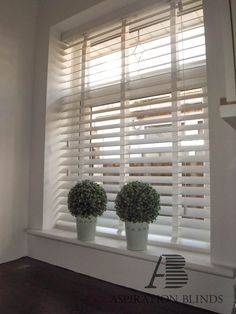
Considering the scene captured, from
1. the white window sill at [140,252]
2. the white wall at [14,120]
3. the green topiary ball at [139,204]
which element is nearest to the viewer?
the white window sill at [140,252]

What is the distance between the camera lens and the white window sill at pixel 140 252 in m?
0.89

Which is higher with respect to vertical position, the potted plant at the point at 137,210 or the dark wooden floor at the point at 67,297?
the potted plant at the point at 137,210

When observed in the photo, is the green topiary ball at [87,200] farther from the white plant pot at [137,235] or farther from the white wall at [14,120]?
the white wall at [14,120]

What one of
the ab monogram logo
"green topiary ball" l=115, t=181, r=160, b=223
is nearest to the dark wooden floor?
the ab monogram logo

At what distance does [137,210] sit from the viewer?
104 cm

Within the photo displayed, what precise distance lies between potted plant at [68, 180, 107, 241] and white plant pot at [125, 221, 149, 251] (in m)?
0.20

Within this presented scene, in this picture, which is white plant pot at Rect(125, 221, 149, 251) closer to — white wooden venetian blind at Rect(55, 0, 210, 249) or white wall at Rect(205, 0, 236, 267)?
white wooden venetian blind at Rect(55, 0, 210, 249)

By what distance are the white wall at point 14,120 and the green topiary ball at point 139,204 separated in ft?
2.26

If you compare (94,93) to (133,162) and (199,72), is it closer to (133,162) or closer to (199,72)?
(133,162)

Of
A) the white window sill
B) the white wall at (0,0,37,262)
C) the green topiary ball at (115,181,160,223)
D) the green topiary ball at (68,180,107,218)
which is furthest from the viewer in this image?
the white wall at (0,0,37,262)

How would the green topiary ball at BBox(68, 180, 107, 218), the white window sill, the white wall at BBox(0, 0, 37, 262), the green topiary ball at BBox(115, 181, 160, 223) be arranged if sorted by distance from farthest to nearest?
the white wall at BBox(0, 0, 37, 262) → the green topiary ball at BBox(68, 180, 107, 218) → the green topiary ball at BBox(115, 181, 160, 223) → the white window sill

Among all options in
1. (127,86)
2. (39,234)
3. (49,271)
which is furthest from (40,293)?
(127,86)

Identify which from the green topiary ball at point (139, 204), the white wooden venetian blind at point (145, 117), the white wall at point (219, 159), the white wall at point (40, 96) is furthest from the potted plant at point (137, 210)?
the white wall at point (40, 96)

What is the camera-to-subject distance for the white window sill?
89cm
